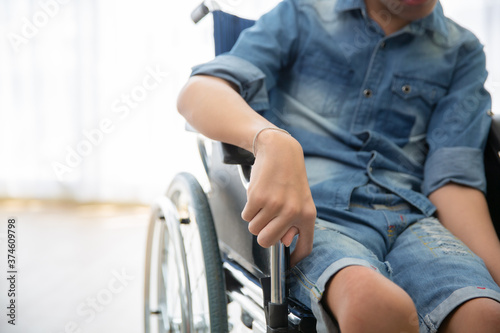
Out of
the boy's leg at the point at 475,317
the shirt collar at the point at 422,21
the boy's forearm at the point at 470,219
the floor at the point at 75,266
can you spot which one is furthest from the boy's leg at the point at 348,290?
the floor at the point at 75,266

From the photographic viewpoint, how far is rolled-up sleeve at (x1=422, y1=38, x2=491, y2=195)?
0.85m

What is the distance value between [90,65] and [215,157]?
6.61 feet

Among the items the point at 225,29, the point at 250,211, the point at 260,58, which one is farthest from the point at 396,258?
the point at 225,29

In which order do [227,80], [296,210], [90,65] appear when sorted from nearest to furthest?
[296,210] → [227,80] → [90,65]

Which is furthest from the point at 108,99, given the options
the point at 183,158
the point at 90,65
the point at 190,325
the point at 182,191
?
the point at 190,325

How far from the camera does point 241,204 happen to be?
773 millimetres

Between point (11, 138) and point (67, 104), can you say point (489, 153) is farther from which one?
point (11, 138)

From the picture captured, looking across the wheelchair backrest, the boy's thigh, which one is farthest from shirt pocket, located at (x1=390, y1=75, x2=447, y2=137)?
the wheelchair backrest

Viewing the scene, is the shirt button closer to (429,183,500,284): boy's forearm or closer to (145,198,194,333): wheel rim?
(429,183,500,284): boy's forearm

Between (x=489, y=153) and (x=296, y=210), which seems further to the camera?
(x=489, y=153)

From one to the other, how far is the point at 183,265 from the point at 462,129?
0.58 m

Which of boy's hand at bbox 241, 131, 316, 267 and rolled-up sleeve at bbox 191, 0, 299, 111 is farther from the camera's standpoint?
rolled-up sleeve at bbox 191, 0, 299, 111

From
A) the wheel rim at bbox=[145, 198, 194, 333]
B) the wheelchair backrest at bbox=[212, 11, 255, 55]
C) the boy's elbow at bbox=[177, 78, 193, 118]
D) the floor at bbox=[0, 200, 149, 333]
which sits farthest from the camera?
the floor at bbox=[0, 200, 149, 333]

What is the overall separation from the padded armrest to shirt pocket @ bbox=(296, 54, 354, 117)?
0.25 metres
